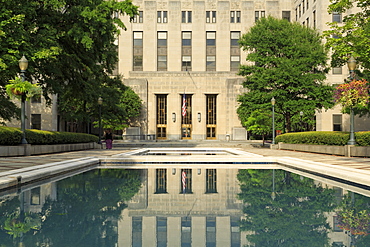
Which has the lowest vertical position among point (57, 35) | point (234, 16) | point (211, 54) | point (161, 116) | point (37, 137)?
point (37, 137)

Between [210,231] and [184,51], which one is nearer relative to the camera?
[210,231]

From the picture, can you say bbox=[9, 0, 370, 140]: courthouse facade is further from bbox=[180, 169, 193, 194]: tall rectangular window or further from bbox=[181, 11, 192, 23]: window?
bbox=[180, 169, 193, 194]: tall rectangular window

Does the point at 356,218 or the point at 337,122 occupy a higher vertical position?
the point at 337,122

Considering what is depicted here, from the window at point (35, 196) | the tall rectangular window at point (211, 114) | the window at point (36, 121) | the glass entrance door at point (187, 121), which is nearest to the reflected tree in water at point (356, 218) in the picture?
the window at point (35, 196)

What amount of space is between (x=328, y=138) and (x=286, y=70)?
440 inches

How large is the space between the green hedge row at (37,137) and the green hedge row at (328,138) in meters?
18.0

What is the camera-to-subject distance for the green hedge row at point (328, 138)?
62.7 feet

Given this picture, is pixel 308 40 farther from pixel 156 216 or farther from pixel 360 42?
pixel 156 216

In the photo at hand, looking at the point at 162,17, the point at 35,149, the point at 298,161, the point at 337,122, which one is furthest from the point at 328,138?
the point at 162,17

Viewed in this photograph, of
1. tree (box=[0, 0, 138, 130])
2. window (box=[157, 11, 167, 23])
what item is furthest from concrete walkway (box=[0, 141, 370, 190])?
window (box=[157, 11, 167, 23])

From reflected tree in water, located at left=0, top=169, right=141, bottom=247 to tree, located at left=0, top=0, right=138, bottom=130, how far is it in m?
11.3

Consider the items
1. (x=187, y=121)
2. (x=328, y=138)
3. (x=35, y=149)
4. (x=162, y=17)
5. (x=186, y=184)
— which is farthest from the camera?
(x=162, y=17)

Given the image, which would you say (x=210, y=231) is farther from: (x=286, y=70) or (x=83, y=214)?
(x=286, y=70)

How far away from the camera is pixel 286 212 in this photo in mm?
6102
